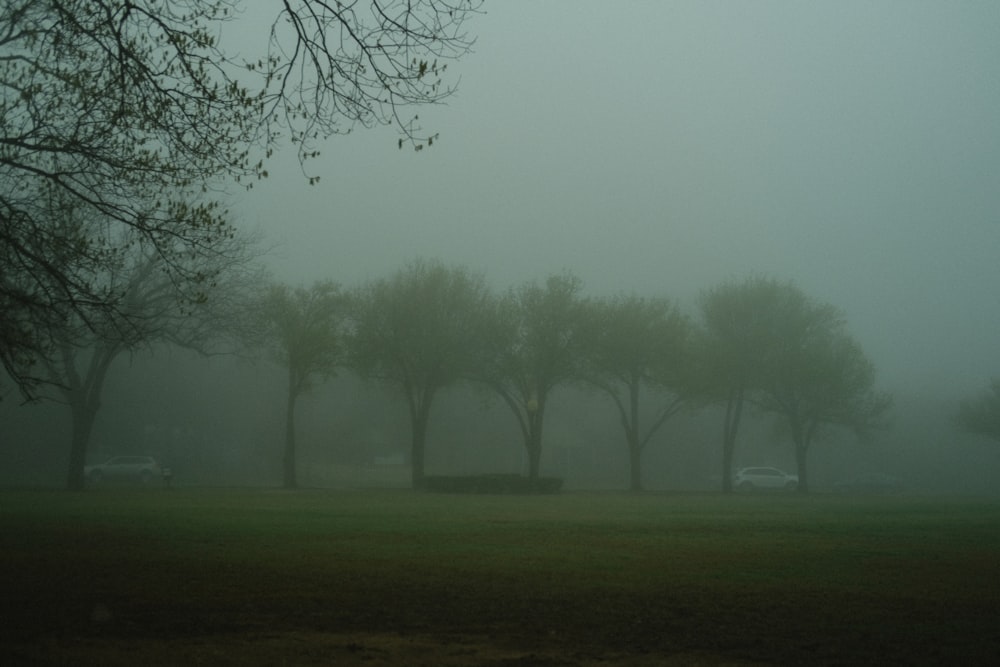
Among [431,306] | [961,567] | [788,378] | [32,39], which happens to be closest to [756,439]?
[788,378]

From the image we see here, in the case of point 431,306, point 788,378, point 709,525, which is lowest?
point 709,525

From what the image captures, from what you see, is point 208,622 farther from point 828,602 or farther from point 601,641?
point 828,602

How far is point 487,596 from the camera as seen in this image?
9891 mm

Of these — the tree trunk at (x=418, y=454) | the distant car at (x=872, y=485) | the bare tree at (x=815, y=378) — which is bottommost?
the distant car at (x=872, y=485)

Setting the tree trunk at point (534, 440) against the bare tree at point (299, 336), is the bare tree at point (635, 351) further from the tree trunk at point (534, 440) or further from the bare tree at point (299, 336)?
the bare tree at point (299, 336)

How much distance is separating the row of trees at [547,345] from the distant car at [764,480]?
8631 mm

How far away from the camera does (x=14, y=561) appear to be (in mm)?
12484

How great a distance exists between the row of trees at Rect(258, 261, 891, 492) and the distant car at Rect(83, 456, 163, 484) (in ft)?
46.7

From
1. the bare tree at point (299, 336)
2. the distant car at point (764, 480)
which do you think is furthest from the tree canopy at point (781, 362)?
the bare tree at point (299, 336)

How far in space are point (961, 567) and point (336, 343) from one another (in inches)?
1595

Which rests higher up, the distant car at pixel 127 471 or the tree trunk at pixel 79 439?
the tree trunk at pixel 79 439

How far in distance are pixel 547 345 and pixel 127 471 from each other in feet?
102

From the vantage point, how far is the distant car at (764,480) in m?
67.4

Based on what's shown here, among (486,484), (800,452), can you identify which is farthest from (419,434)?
(800,452)
